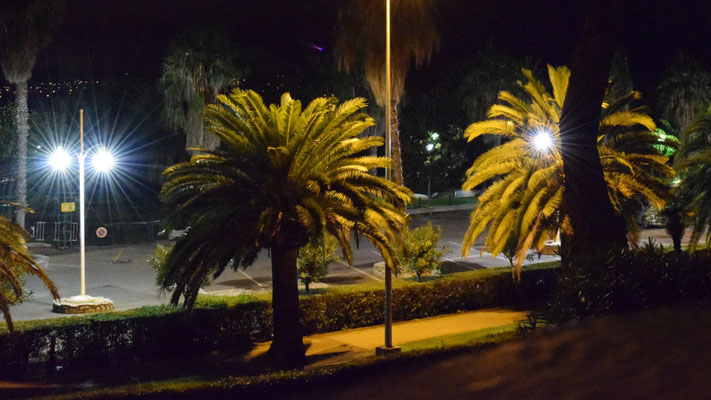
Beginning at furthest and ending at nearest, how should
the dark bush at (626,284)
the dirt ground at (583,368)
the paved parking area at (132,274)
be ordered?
the paved parking area at (132,274) → the dark bush at (626,284) → the dirt ground at (583,368)

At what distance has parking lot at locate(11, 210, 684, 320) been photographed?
2164 centimetres

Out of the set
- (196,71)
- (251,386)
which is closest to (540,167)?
(251,386)

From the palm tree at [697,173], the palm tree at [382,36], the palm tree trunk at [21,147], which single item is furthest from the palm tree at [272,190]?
the palm tree trunk at [21,147]

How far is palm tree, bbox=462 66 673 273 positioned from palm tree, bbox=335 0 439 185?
665 cm

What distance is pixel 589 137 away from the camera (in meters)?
15.1

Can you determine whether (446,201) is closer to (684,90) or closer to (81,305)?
(684,90)

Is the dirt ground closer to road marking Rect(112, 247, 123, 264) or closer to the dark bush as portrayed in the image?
the dark bush

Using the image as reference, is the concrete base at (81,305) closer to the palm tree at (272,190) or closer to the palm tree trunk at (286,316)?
the palm tree at (272,190)

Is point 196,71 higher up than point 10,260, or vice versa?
point 196,71

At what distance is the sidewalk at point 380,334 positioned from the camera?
15.2 metres

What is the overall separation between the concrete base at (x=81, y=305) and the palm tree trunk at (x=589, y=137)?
41.8 ft

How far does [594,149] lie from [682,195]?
6.84 meters

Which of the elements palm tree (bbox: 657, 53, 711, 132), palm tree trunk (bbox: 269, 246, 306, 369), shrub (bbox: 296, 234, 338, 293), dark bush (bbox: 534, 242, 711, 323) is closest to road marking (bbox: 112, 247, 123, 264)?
shrub (bbox: 296, 234, 338, 293)

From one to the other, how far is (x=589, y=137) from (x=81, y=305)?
13.9m
